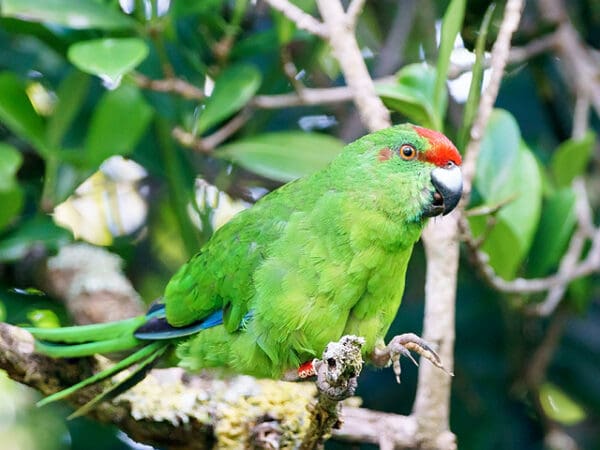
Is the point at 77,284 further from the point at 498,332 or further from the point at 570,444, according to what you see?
the point at 570,444

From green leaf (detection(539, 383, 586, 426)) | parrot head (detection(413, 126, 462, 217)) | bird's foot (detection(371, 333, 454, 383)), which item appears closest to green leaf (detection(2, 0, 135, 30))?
parrot head (detection(413, 126, 462, 217))

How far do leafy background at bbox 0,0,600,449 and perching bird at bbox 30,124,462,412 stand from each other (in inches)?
8.8

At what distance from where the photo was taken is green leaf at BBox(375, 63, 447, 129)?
2531 millimetres

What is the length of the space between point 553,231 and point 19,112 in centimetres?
169


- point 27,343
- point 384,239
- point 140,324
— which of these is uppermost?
point 384,239

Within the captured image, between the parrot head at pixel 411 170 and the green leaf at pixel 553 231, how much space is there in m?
0.64

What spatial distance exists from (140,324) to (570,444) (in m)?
1.68

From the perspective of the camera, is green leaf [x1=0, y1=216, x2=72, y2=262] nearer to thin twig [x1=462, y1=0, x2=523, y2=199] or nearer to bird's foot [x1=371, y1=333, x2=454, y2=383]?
bird's foot [x1=371, y1=333, x2=454, y2=383]

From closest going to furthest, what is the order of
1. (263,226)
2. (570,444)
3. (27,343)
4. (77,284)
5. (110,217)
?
(27,343), (263,226), (77,284), (570,444), (110,217)

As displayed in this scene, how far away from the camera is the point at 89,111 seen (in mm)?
3182

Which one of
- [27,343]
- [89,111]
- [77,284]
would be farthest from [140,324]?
[89,111]

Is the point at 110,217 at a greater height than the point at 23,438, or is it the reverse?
the point at 110,217

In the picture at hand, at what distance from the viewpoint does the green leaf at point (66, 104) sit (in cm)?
287

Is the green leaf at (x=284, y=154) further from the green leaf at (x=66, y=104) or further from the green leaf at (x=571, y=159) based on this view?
the green leaf at (x=571, y=159)
